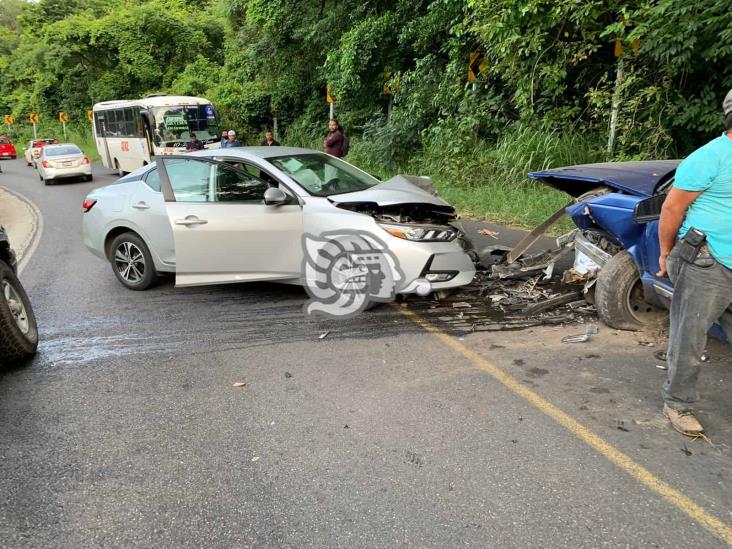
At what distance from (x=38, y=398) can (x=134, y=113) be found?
A: 19.2m

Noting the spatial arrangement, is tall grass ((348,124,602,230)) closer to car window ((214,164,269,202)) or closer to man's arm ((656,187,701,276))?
car window ((214,164,269,202))

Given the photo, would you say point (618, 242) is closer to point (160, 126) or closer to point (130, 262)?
point (130, 262)

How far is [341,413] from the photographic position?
3572 millimetres

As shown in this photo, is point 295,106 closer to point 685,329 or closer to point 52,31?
point 52,31

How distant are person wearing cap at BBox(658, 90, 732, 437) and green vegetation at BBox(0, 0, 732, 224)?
19.5 feet

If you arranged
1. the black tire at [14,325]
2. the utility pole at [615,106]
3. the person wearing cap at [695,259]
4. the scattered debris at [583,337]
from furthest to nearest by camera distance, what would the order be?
the utility pole at [615,106]
the scattered debris at [583,337]
the black tire at [14,325]
the person wearing cap at [695,259]

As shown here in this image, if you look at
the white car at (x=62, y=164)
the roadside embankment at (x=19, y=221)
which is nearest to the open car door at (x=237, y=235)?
the roadside embankment at (x=19, y=221)

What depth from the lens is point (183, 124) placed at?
64.8 feet

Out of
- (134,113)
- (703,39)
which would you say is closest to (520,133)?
(703,39)

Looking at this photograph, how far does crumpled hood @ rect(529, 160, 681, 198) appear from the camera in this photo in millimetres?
4430

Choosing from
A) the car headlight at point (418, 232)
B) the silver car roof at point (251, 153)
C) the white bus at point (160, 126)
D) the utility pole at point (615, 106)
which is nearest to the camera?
the car headlight at point (418, 232)

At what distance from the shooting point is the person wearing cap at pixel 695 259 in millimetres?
→ 2793

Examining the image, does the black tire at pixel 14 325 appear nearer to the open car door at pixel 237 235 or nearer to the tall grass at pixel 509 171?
the open car door at pixel 237 235

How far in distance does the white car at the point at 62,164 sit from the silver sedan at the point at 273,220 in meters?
17.6
